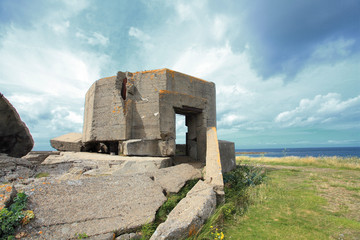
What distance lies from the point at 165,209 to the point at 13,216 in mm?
1838

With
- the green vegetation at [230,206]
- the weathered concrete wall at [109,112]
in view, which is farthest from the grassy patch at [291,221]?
the weathered concrete wall at [109,112]

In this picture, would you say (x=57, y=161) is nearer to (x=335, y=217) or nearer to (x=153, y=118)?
(x=153, y=118)

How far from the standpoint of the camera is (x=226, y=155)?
23.3 feet

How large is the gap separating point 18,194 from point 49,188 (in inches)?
14.8

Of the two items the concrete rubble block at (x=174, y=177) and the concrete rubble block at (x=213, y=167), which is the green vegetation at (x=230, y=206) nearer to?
the concrete rubble block at (x=213, y=167)

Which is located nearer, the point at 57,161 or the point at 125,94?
the point at 57,161

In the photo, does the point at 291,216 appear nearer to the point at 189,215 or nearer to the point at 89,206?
the point at 189,215

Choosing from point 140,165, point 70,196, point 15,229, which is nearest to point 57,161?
point 140,165

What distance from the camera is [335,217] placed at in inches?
140

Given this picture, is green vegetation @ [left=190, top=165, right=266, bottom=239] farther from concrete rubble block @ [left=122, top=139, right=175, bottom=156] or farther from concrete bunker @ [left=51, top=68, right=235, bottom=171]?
concrete rubble block @ [left=122, top=139, right=175, bottom=156]

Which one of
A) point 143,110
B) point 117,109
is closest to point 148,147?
point 143,110

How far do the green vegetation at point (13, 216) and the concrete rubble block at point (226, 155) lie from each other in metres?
5.36

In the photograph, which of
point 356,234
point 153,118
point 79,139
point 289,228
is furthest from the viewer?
point 79,139

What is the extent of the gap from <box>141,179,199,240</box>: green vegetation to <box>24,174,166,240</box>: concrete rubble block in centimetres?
7
